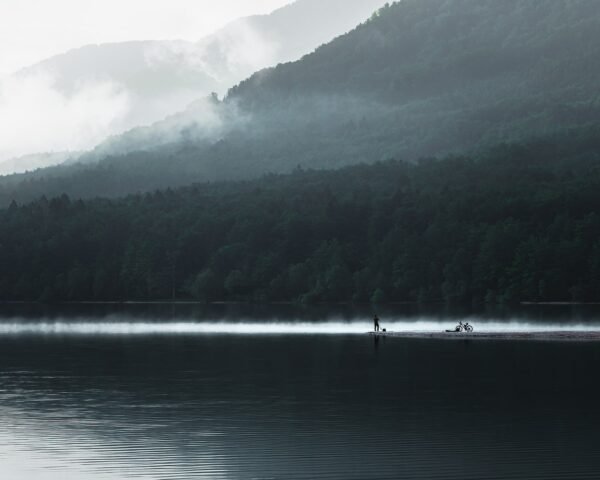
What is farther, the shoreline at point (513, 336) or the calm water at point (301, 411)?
the shoreline at point (513, 336)

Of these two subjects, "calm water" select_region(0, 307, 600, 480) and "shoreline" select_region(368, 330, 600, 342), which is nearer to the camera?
"calm water" select_region(0, 307, 600, 480)

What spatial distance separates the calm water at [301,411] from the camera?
137ft

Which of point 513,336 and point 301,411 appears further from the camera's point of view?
point 513,336

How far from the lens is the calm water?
1642 inches

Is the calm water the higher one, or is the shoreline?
the shoreline

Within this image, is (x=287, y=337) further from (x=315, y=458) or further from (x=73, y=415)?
(x=315, y=458)

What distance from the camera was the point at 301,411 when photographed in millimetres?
55625

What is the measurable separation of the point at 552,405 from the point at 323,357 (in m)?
34.4

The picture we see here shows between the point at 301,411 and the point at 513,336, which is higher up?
the point at 513,336

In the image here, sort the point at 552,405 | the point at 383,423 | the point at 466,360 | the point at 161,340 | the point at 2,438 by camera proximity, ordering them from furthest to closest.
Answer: the point at 161,340 < the point at 466,360 < the point at 552,405 < the point at 383,423 < the point at 2,438

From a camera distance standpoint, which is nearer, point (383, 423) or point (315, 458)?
point (315, 458)

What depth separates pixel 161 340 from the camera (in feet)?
376

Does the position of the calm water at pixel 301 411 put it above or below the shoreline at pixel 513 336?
below

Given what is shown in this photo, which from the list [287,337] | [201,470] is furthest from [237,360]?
[201,470]
